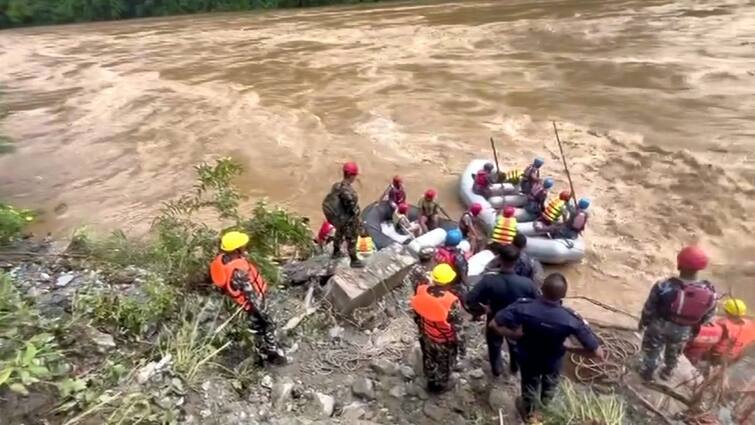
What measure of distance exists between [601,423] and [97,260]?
485 centimetres

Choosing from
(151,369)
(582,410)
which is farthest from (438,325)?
(151,369)

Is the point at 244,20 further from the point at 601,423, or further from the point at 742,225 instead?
the point at 601,423

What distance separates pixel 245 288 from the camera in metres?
5.05

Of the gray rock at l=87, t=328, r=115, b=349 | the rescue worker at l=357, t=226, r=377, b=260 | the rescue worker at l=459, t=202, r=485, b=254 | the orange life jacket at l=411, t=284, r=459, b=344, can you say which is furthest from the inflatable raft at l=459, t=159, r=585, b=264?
the gray rock at l=87, t=328, r=115, b=349

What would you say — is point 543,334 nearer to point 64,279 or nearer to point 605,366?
point 605,366

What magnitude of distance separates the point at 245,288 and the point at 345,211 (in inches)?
88.8

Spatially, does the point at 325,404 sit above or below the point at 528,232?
above

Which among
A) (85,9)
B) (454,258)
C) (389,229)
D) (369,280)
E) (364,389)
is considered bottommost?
(85,9)

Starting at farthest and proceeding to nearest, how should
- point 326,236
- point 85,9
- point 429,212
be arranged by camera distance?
point 85,9, point 429,212, point 326,236

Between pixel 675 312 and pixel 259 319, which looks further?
pixel 259 319

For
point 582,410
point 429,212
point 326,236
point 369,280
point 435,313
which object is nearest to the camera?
point 582,410

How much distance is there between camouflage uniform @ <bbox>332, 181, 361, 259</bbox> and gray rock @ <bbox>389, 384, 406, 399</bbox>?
84.5 inches

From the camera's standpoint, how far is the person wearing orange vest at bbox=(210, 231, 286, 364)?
16.6ft

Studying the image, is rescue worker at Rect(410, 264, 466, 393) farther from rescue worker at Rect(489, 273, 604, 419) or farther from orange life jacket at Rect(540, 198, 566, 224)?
orange life jacket at Rect(540, 198, 566, 224)
